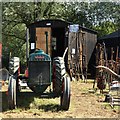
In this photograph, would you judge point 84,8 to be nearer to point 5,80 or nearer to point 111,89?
point 5,80

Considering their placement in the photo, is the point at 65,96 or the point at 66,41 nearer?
the point at 65,96

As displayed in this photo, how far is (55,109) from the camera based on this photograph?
5918 millimetres

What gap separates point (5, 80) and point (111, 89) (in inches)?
166

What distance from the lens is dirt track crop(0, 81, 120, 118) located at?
540cm

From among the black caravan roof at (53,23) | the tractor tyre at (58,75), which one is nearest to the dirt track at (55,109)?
the tractor tyre at (58,75)

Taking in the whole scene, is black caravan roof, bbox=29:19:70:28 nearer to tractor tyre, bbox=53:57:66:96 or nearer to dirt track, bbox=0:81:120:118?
dirt track, bbox=0:81:120:118

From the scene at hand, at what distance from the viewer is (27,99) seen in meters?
A: 6.75

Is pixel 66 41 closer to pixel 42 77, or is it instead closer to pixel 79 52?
pixel 79 52

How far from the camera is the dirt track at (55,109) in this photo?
213 inches

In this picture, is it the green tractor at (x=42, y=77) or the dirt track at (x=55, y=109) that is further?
the green tractor at (x=42, y=77)

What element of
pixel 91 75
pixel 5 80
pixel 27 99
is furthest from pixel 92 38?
pixel 27 99

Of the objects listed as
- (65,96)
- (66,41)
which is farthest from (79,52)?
(65,96)

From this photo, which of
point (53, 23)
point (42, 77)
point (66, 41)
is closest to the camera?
point (42, 77)

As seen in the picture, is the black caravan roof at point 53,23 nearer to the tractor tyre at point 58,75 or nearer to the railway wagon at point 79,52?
the railway wagon at point 79,52
